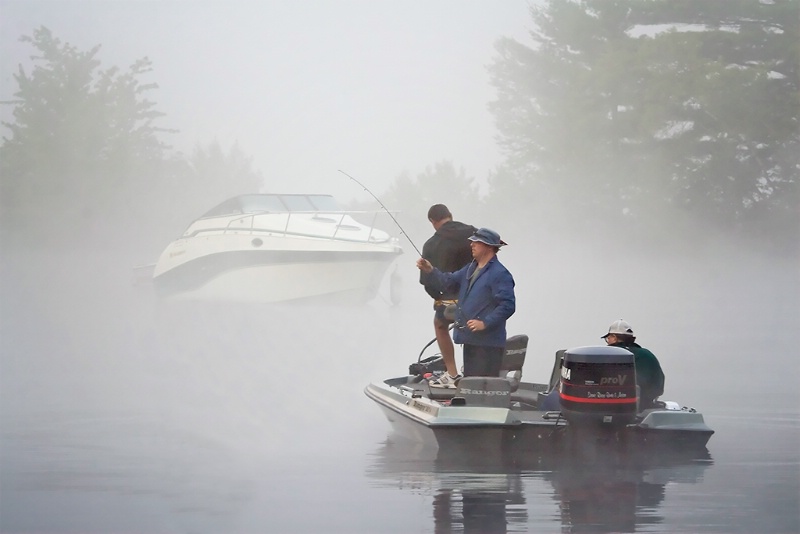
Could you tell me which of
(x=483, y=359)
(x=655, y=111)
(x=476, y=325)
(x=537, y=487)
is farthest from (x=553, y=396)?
(x=655, y=111)

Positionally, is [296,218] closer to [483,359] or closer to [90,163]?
[483,359]

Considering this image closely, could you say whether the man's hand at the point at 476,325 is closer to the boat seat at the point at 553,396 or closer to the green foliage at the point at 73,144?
the boat seat at the point at 553,396

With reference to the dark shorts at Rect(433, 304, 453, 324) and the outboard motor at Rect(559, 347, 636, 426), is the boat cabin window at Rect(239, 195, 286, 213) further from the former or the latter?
the outboard motor at Rect(559, 347, 636, 426)

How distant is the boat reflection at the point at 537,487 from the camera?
5.63 m

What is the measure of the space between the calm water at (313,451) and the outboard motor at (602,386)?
1.14 ft

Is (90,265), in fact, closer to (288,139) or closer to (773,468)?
(288,139)

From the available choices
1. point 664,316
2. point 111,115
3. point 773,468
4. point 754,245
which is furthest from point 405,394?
point 111,115

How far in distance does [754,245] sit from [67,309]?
17520mm

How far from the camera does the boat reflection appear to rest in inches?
222

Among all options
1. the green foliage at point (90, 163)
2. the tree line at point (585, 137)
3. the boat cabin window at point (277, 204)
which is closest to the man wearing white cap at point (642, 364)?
the boat cabin window at point (277, 204)

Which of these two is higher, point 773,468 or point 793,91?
point 793,91

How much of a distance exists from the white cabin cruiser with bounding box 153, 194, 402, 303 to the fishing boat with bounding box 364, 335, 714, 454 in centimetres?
1468

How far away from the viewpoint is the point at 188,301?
2491 cm

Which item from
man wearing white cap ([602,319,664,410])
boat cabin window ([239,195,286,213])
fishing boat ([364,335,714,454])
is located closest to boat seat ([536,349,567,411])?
fishing boat ([364,335,714,454])
